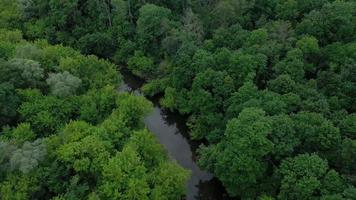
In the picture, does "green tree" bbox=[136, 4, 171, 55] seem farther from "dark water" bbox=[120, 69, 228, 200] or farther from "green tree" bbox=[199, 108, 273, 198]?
"green tree" bbox=[199, 108, 273, 198]

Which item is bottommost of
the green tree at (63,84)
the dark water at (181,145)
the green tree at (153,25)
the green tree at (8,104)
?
the green tree at (8,104)

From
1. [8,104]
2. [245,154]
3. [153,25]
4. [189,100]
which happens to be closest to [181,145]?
[189,100]

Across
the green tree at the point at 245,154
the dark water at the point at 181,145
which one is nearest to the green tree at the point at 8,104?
the dark water at the point at 181,145

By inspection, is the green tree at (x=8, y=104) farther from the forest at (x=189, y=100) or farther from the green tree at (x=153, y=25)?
the green tree at (x=153, y=25)

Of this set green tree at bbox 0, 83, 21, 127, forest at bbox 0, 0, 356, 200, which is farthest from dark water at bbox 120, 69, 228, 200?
green tree at bbox 0, 83, 21, 127

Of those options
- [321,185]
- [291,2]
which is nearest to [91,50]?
[291,2]

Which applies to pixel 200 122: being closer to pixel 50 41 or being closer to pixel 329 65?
pixel 329 65

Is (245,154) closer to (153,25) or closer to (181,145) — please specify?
(181,145)
